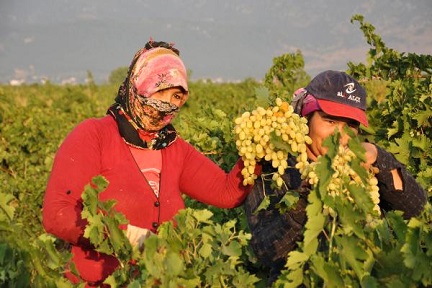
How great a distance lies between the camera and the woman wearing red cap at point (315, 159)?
2752 mm

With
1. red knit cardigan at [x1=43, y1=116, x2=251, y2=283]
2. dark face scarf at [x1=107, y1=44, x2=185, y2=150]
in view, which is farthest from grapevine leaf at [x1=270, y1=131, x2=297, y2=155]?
dark face scarf at [x1=107, y1=44, x2=185, y2=150]

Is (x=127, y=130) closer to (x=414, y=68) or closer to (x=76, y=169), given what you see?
(x=76, y=169)

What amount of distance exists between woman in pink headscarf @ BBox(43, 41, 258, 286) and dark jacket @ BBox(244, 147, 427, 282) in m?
0.22

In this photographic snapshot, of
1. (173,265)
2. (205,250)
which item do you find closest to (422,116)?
(205,250)

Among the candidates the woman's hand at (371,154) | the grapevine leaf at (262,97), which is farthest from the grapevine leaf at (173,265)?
the woman's hand at (371,154)

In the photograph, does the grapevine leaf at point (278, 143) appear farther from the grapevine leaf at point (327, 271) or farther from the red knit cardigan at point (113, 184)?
the red knit cardigan at point (113, 184)

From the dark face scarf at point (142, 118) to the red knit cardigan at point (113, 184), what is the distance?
0.04 metres

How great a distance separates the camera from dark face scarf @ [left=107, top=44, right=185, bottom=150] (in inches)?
119

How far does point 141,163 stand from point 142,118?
215mm

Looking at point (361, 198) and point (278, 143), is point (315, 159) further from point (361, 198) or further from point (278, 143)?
Result: point (361, 198)

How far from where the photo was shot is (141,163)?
121 inches

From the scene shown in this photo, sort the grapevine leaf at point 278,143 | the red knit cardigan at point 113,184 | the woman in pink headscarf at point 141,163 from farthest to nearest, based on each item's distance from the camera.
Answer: the woman in pink headscarf at point 141,163, the red knit cardigan at point 113,184, the grapevine leaf at point 278,143

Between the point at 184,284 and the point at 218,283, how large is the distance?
22 cm

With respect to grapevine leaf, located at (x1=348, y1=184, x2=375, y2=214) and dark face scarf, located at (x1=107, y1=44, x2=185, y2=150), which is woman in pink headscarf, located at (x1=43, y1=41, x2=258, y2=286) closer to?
dark face scarf, located at (x1=107, y1=44, x2=185, y2=150)
